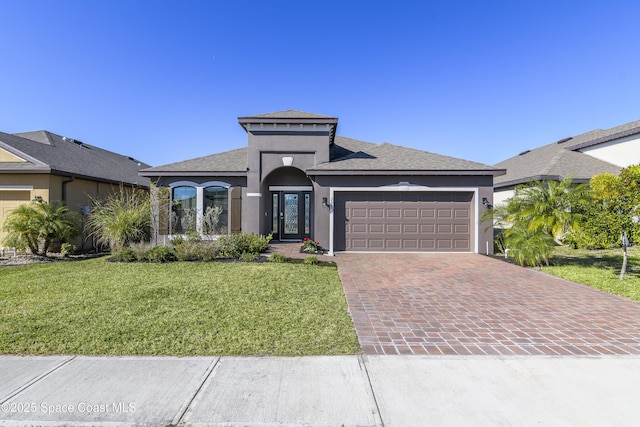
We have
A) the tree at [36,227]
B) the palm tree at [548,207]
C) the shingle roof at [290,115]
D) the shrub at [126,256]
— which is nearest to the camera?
the palm tree at [548,207]

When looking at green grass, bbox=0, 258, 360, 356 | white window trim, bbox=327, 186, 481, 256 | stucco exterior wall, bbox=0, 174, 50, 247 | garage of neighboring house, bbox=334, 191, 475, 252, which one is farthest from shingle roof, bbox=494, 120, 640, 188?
stucco exterior wall, bbox=0, 174, 50, 247

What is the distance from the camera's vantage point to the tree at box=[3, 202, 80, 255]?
31.0 ft

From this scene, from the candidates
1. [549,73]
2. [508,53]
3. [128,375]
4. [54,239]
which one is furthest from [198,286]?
[549,73]

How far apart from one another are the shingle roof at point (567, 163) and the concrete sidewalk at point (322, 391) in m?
12.3

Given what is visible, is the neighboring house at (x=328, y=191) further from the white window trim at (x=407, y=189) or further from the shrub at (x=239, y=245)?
the shrub at (x=239, y=245)

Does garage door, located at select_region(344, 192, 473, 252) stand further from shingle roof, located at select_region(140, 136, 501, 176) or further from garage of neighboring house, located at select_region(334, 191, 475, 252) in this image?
shingle roof, located at select_region(140, 136, 501, 176)

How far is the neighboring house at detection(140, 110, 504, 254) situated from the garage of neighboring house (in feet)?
0.13

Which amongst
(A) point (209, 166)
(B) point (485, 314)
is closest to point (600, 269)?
(B) point (485, 314)

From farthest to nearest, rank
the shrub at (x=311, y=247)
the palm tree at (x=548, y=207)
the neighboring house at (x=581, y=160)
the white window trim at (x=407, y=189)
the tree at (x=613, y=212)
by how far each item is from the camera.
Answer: the neighboring house at (x=581, y=160) → the white window trim at (x=407, y=189) → the shrub at (x=311, y=247) → the palm tree at (x=548, y=207) → the tree at (x=613, y=212)

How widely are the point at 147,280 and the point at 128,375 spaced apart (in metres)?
4.32

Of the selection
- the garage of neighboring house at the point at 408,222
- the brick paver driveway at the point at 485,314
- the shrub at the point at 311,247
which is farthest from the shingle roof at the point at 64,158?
the brick paver driveway at the point at 485,314

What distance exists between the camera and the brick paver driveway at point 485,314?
3.63 m

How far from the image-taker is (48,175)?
1098 cm

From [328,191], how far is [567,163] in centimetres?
1280
